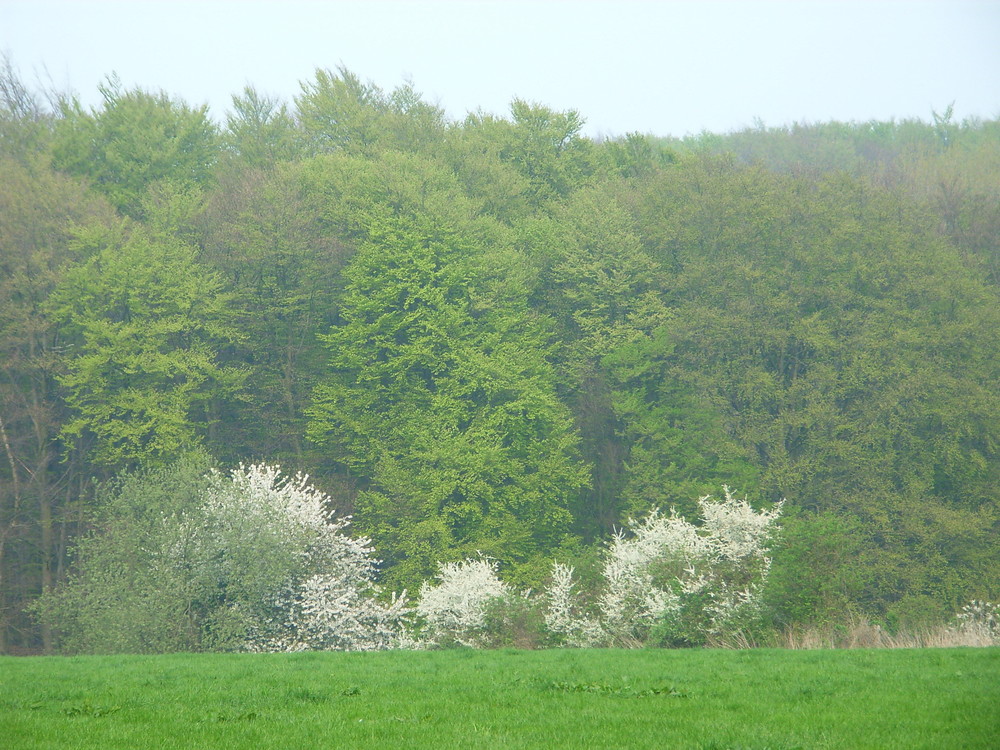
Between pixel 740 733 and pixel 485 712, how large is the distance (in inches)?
113

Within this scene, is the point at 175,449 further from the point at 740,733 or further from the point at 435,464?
the point at 740,733

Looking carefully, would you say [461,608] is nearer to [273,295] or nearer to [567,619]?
[567,619]

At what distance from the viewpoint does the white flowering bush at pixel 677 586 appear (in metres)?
23.1

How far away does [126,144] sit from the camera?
4656cm

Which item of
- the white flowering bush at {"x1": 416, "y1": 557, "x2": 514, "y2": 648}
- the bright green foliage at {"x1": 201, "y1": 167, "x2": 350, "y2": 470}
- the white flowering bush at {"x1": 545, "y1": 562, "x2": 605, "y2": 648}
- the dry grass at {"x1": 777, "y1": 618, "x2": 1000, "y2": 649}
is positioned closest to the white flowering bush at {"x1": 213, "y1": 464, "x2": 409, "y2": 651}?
the white flowering bush at {"x1": 416, "y1": 557, "x2": 514, "y2": 648}

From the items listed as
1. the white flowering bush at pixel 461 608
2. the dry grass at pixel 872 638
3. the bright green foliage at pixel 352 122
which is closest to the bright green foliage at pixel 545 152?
the bright green foliage at pixel 352 122

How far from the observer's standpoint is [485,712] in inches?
444

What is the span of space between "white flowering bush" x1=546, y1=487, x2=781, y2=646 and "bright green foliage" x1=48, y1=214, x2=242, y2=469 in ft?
59.3

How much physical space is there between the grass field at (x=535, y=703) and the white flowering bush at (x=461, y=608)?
33.4ft

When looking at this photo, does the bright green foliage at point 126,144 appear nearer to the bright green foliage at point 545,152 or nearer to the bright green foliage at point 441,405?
the bright green foliage at point 441,405

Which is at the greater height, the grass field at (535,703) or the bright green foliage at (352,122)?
the bright green foliage at (352,122)

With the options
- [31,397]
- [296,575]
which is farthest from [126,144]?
[296,575]

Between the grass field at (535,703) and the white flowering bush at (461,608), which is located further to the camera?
the white flowering bush at (461,608)

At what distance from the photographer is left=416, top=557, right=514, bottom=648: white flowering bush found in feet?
88.7
